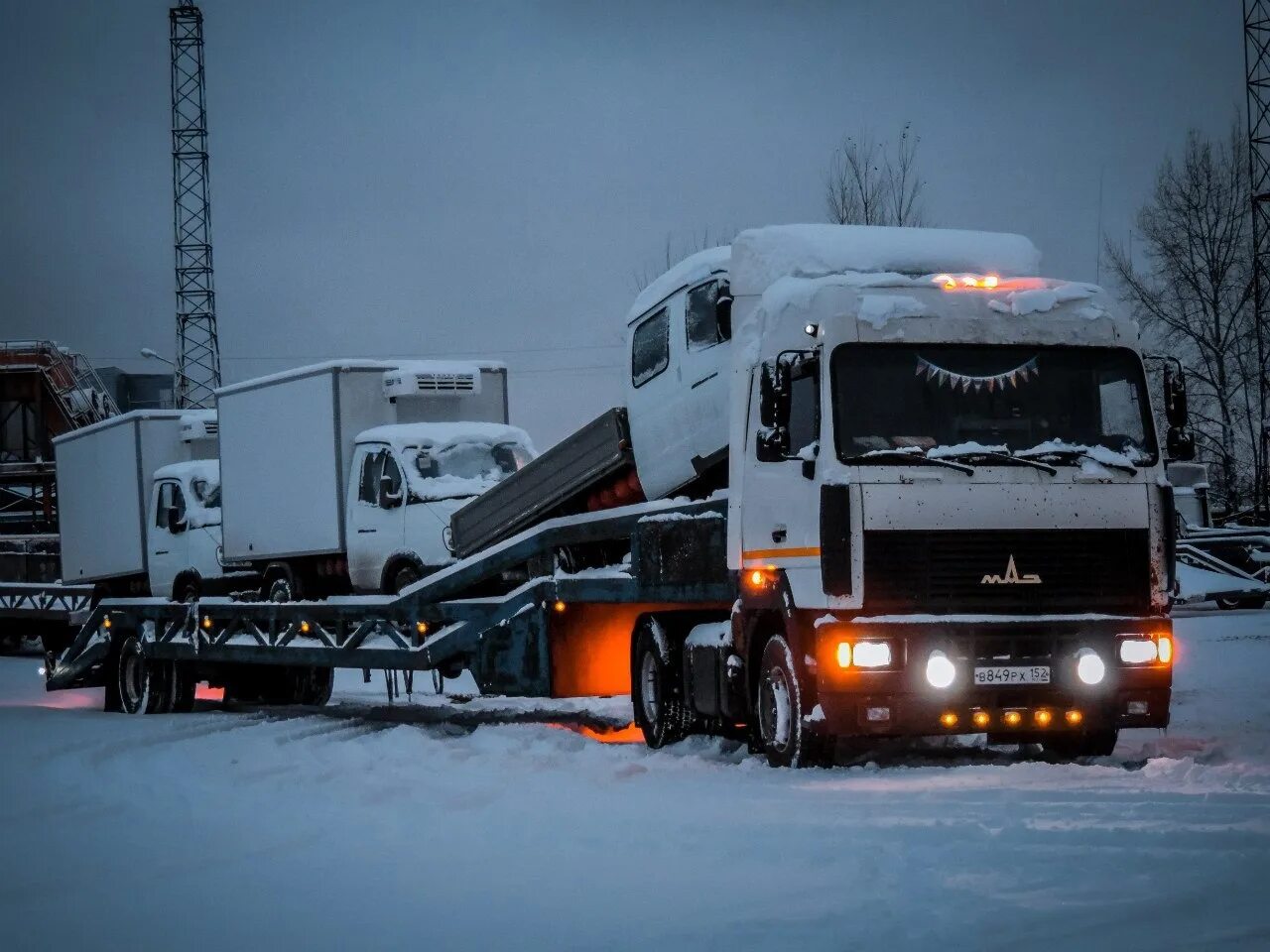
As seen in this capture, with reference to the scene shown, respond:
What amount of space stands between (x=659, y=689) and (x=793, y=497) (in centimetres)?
267

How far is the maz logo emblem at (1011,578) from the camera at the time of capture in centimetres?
1087

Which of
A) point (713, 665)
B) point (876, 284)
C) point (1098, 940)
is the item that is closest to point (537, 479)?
point (713, 665)

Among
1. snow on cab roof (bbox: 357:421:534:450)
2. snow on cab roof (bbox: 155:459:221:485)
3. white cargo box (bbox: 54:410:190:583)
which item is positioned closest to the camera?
snow on cab roof (bbox: 357:421:534:450)

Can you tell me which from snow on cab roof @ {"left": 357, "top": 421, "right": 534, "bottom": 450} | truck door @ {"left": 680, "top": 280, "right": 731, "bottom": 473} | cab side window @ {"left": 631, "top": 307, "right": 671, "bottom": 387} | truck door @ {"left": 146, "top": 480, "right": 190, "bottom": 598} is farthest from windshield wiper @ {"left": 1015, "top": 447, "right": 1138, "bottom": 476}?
truck door @ {"left": 146, "top": 480, "right": 190, "bottom": 598}

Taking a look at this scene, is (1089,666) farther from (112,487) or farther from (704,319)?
(112,487)

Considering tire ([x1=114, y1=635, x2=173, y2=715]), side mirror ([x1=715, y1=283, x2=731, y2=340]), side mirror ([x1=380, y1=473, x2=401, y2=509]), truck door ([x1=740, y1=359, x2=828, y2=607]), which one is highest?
side mirror ([x1=715, y1=283, x2=731, y2=340])

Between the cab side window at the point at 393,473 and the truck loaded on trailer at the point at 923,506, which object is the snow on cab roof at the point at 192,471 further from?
the truck loaded on trailer at the point at 923,506

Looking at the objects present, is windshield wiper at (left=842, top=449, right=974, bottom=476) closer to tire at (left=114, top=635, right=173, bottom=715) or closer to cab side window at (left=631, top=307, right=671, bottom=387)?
cab side window at (left=631, top=307, right=671, bottom=387)

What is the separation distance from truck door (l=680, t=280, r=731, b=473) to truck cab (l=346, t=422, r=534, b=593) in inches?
277

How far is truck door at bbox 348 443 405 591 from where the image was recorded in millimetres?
20016

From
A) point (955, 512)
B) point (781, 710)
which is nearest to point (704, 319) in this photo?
point (955, 512)

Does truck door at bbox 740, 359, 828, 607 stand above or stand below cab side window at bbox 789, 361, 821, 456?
below

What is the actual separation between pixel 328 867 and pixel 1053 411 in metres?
5.30

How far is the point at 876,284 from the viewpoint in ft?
36.8
